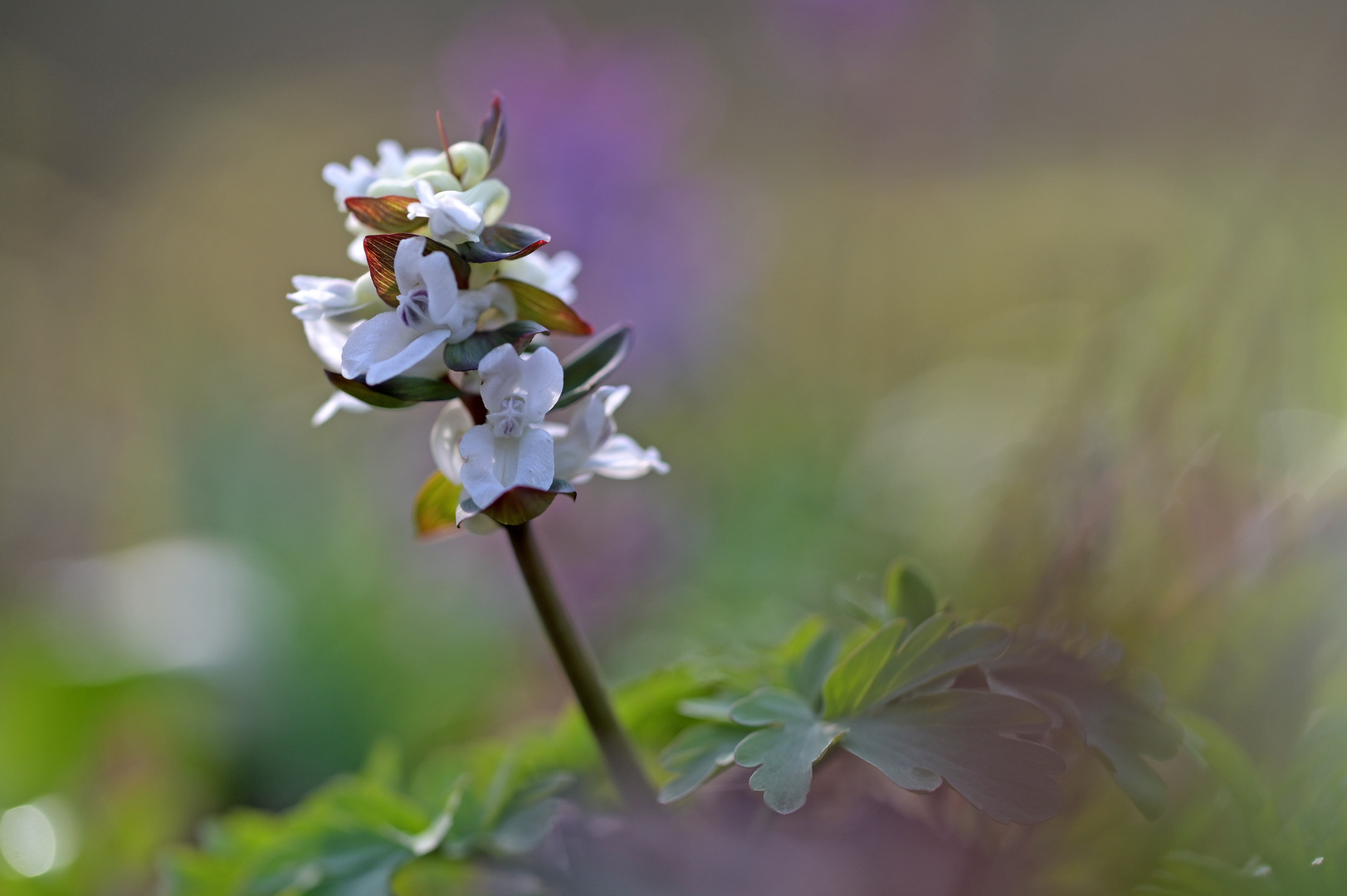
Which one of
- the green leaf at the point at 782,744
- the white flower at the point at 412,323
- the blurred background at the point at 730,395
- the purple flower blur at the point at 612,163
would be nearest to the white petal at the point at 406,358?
the white flower at the point at 412,323

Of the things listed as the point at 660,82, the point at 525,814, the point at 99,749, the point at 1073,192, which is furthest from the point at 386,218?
the point at 1073,192

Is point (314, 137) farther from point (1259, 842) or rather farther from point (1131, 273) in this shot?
point (1259, 842)

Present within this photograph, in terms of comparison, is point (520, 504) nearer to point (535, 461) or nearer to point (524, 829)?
point (535, 461)

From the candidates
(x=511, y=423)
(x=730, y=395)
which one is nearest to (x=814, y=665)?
(x=511, y=423)

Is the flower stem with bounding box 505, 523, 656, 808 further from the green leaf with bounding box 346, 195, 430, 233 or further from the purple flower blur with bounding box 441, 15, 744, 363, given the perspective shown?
the purple flower blur with bounding box 441, 15, 744, 363

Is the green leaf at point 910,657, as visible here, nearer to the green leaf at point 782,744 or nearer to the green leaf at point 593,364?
the green leaf at point 782,744

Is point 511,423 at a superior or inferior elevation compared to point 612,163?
inferior
